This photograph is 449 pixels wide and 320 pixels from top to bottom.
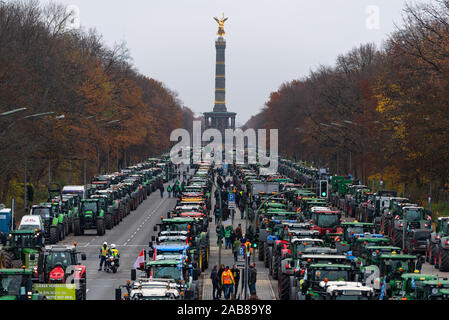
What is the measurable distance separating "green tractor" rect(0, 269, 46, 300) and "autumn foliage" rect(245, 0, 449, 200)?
31.9 m

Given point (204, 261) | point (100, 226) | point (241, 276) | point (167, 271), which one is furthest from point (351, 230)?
point (100, 226)

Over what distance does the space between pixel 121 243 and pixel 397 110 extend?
28585 mm

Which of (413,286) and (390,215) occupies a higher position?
(390,215)

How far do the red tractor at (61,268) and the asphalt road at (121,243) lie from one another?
1.66m

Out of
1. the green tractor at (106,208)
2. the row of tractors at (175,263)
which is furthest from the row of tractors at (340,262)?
the green tractor at (106,208)

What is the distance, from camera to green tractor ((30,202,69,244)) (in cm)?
5078

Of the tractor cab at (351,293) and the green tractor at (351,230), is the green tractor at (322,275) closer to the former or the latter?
the tractor cab at (351,293)

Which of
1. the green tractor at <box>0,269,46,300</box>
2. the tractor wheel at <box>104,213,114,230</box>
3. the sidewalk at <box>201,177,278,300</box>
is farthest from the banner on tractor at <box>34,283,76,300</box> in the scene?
the tractor wheel at <box>104,213,114,230</box>

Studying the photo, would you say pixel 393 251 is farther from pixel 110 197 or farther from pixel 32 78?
pixel 32 78

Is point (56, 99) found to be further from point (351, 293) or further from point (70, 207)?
point (351, 293)

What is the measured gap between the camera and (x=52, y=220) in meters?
51.7

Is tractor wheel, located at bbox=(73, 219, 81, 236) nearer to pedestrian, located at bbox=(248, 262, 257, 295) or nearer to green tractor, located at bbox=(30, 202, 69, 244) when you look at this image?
green tractor, located at bbox=(30, 202, 69, 244)

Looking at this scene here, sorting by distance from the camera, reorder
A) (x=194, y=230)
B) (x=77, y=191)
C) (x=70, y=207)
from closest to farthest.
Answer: (x=194, y=230) < (x=70, y=207) < (x=77, y=191)
